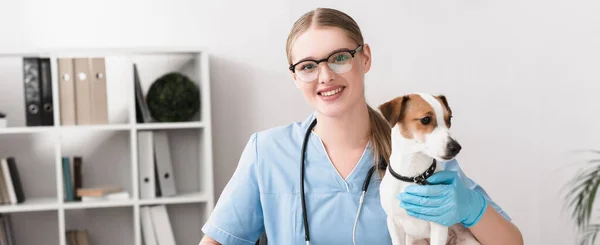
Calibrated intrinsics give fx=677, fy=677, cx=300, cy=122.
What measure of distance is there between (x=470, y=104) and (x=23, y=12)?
2.12m

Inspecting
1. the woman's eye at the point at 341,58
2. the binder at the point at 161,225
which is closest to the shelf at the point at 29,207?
the binder at the point at 161,225

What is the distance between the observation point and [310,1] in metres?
3.21

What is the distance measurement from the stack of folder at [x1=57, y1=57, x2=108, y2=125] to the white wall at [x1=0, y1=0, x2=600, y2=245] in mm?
484

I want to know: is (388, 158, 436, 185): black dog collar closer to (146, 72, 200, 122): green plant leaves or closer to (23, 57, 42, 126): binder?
(146, 72, 200, 122): green plant leaves

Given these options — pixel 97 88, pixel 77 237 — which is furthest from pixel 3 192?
pixel 97 88

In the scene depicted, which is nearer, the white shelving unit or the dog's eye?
the dog's eye

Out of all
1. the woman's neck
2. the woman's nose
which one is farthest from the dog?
the woman's neck

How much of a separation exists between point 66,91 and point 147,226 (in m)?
0.68

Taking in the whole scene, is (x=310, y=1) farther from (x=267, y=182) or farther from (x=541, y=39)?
(x=267, y=182)

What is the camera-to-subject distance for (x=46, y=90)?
2.88m

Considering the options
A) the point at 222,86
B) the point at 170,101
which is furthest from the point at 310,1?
Result: the point at 170,101

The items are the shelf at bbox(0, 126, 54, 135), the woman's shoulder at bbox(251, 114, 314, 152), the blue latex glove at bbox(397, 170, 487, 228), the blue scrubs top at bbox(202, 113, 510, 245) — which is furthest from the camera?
the shelf at bbox(0, 126, 54, 135)

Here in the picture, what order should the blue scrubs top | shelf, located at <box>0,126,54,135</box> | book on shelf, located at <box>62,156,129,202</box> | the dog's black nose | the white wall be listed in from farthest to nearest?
the white wall → book on shelf, located at <box>62,156,129,202</box> → shelf, located at <box>0,126,54,135</box> → the blue scrubs top → the dog's black nose

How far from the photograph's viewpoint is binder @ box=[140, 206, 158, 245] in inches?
117
